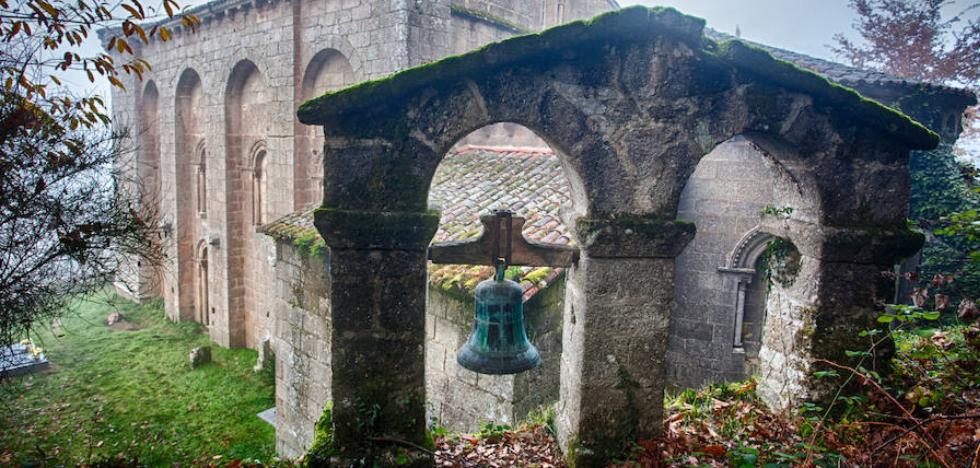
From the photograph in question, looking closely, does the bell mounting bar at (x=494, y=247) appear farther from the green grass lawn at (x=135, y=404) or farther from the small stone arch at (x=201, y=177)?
the small stone arch at (x=201, y=177)

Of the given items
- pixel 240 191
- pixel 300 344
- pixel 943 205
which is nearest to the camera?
pixel 300 344

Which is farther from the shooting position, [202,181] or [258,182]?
[202,181]

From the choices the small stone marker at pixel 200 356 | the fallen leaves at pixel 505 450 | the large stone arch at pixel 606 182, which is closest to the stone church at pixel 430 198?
the large stone arch at pixel 606 182

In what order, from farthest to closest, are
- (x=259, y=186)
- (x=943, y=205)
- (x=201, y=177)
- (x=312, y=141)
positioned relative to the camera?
1. (x=201, y=177)
2. (x=259, y=186)
3. (x=312, y=141)
4. (x=943, y=205)

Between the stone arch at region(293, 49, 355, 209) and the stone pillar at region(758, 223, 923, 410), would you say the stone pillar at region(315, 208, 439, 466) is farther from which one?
the stone arch at region(293, 49, 355, 209)

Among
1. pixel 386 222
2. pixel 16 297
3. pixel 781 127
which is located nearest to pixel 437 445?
pixel 386 222

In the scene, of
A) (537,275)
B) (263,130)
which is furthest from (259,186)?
(537,275)

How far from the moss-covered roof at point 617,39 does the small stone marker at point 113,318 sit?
16194 mm

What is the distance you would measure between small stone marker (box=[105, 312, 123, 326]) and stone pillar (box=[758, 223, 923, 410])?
57.2 feet

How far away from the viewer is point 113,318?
16250 mm

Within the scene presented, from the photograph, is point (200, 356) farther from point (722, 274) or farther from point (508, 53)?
point (508, 53)

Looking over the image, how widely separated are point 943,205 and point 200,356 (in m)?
14.5

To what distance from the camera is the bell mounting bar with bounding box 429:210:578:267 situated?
3.51m

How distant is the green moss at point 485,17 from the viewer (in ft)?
33.8
